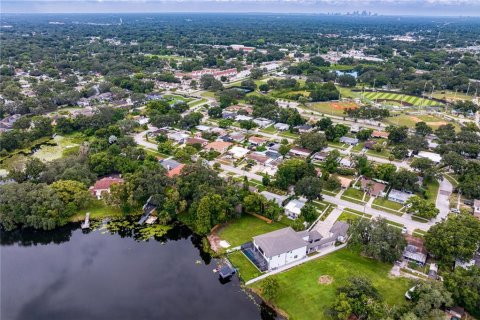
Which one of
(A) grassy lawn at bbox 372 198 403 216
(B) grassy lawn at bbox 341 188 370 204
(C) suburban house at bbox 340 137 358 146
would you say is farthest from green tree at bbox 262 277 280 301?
(C) suburban house at bbox 340 137 358 146

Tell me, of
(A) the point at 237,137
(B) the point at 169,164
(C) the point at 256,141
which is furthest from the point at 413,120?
(B) the point at 169,164

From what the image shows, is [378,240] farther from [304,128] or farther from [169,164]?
[304,128]

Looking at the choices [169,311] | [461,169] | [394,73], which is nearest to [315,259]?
[169,311]

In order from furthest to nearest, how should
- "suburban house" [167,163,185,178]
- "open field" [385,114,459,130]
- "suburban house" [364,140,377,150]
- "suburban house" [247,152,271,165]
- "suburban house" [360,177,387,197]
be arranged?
1. "open field" [385,114,459,130]
2. "suburban house" [364,140,377,150]
3. "suburban house" [247,152,271,165]
4. "suburban house" [167,163,185,178]
5. "suburban house" [360,177,387,197]

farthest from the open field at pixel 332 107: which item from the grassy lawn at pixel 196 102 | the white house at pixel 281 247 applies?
the white house at pixel 281 247

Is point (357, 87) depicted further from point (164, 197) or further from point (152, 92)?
point (164, 197)

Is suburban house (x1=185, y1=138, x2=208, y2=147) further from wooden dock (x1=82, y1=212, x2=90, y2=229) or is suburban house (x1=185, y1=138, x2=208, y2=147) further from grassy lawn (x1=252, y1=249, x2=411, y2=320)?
grassy lawn (x1=252, y1=249, x2=411, y2=320)

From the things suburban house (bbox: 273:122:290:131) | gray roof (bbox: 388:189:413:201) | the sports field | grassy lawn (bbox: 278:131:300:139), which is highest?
the sports field
